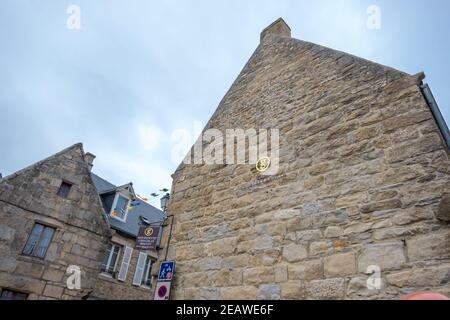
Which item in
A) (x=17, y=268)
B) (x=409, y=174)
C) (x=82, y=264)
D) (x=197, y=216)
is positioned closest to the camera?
(x=409, y=174)

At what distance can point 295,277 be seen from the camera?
3174mm

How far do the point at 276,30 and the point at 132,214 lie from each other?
1128 centimetres

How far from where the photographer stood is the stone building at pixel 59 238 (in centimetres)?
843

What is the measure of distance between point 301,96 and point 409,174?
2.01m

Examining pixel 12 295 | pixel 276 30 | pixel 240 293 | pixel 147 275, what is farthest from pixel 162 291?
pixel 147 275

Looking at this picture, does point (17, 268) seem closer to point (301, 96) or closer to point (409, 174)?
point (301, 96)

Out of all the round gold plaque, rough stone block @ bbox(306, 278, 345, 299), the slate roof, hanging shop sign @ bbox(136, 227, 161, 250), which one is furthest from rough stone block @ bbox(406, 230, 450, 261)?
the slate roof

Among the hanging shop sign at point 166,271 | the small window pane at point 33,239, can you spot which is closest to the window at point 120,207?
the small window pane at point 33,239

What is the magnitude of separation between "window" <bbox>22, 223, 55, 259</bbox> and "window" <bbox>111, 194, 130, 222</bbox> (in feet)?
11.3

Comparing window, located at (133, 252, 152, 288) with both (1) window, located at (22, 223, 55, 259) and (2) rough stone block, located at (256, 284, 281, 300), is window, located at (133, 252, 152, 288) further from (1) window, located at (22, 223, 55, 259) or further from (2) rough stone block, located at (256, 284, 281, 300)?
(2) rough stone block, located at (256, 284, 281, 300)

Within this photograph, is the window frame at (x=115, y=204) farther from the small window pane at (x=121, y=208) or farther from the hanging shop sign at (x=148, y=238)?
the hanging shop sign at (x=148, y=238)

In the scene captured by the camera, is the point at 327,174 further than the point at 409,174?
Yes

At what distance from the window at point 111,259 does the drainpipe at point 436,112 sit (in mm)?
11693
